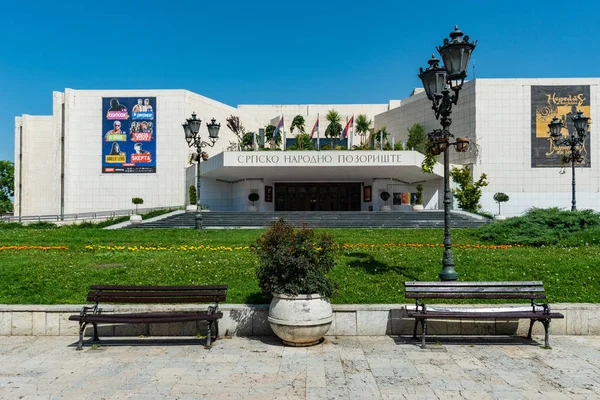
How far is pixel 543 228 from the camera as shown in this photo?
1620 cm

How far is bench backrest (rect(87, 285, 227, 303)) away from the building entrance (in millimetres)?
36251

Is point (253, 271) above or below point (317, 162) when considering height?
below

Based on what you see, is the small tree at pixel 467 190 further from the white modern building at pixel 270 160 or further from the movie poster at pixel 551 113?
the movie poster at pixel 551 113

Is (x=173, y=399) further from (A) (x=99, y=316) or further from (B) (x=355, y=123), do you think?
(B) (x=355, y=123)

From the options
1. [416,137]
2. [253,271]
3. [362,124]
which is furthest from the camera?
[362,124]

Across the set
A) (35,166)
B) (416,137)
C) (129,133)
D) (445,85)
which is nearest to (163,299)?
(445,85)

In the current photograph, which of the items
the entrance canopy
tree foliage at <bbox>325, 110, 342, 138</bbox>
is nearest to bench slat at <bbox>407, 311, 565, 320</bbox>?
the entrance canopy

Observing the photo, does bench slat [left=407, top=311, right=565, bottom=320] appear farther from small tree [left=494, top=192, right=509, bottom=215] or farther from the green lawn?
small tree [left=494, top=192, right=509, bottom=215]

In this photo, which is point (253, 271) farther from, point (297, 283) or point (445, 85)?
point (445, 85)

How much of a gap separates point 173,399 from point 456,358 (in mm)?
3549

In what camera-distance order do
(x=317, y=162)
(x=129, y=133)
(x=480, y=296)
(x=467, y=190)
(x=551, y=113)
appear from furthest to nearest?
(x=129, y=133) < (x=551, y=113) < (x=467, y=190) < (x=317, y=162) < (x=480, y=296)

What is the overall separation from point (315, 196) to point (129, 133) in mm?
18256

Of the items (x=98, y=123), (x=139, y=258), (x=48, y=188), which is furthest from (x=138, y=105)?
(x=139, y=258)

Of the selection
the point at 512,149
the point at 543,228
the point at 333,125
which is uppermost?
the point at 333,125
